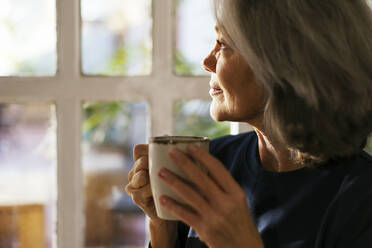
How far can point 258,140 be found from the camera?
103 centimetres

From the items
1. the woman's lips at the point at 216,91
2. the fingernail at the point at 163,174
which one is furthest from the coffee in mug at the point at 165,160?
the woman's lips at the point at 216,91

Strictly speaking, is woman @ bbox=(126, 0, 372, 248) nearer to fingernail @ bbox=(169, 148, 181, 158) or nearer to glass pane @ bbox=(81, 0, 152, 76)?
fingernail @ bbox=(169, 148, 181, 158)

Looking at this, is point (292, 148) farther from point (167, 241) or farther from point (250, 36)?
point (167, 241)

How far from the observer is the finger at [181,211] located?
66 cm

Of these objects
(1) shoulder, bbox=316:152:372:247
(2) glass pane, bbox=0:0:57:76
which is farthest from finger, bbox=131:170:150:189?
(2) glass pane, bbox=0:0:57:76

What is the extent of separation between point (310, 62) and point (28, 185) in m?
1.02

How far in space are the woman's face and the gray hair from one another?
0.03 metres

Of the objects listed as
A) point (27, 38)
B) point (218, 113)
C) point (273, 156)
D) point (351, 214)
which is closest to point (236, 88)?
point (218, 113)

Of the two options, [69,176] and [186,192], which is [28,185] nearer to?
[69,176]

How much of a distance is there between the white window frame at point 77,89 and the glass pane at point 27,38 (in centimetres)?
8

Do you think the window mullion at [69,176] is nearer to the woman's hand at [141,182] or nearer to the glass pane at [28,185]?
the glass pane at [28,185]

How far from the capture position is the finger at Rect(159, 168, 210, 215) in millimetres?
644

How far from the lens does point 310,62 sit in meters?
0.76

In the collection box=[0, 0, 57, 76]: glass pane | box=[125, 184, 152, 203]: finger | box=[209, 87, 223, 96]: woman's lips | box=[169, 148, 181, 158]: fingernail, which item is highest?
box=[0, 0, 57, 76]: glass pane
